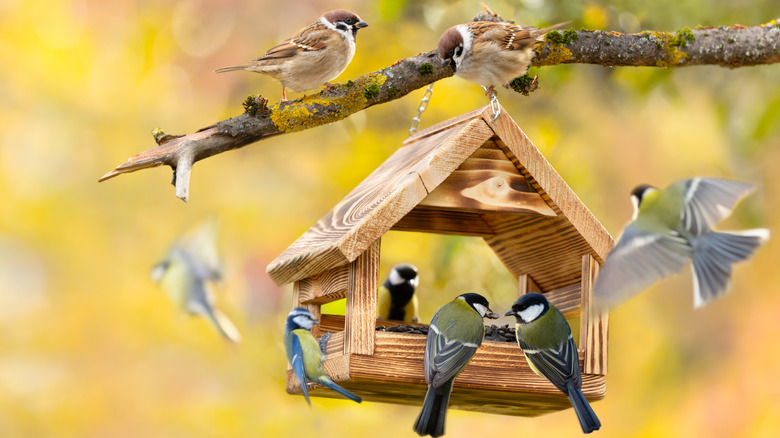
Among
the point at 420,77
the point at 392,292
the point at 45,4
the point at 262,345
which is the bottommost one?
the point at 262,345

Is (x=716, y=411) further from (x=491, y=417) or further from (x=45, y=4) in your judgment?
(x=45, y=4)

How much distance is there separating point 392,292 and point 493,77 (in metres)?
1.29

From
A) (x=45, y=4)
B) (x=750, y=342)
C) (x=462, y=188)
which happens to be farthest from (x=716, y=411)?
(x=45, y=4)

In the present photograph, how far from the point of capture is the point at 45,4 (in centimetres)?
714

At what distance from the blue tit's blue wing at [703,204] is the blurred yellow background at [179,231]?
155 inches

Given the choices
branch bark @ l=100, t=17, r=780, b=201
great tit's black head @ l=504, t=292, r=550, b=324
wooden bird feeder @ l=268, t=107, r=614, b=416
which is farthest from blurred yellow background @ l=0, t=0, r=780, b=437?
great tit's black head @ l=504, t=292, r=550, b=324

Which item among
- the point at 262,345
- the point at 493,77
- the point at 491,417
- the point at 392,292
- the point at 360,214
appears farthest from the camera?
the point at 491,417

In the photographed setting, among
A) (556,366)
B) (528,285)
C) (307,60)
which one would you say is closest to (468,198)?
(556,366)

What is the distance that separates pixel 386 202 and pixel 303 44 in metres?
1.44

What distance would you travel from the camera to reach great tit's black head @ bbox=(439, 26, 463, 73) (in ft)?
9.91

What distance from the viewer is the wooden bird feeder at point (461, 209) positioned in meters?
2.66

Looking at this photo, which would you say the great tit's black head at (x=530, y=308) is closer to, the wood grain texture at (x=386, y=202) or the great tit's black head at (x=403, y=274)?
Result: the wood grain texture at (x=386, y=202)

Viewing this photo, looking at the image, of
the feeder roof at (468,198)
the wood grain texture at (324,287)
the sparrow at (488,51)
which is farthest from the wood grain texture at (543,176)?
the wood grain texture at (324,287)

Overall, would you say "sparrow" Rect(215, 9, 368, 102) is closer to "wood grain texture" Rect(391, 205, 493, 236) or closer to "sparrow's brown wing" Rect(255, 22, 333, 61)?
"sparrow's brown wing" Rect(255, 22, 333, 61)
